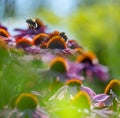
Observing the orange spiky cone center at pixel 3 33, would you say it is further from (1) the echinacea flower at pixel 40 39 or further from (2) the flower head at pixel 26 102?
(2) the flower head at pixel 26 102

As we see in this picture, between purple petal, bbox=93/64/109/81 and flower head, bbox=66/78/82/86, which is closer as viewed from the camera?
flower head, bbox=66/78/82/86

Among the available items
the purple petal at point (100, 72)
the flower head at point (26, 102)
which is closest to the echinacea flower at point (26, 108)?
the flower head at point (26, 102)

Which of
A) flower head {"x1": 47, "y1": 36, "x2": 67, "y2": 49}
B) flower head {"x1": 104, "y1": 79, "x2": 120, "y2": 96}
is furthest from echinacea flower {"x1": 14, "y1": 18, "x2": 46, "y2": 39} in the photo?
flower head {"x1": 104, "y1": 79, "x2": 120, "y2": 96}

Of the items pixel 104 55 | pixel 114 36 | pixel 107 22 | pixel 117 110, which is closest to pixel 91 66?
pixel 117 110

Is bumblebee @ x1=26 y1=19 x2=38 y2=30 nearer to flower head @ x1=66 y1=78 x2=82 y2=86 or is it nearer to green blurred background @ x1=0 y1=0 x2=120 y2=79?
flower head @ x1=66 y1=78 x2=82 y2=86

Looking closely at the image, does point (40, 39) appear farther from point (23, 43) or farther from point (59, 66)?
point (59, 66)

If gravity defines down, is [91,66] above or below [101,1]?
below

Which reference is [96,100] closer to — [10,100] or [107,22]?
[10,100]

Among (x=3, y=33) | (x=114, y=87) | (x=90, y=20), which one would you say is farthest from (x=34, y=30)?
(x=90, y=20)
